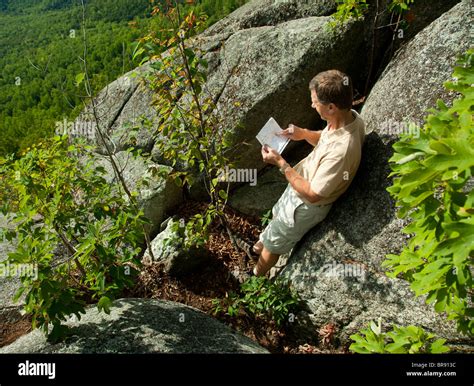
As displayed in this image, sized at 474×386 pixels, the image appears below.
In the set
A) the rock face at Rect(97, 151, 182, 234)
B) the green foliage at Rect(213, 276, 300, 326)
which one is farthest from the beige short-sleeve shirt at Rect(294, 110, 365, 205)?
the rock face at Rect(97, 151, 182, 234)

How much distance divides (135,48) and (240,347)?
2976 mm

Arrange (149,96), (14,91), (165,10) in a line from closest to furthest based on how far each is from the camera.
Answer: (165,10)
(149,96)
(14,91)

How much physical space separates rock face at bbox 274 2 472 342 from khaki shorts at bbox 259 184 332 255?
0.18 metres

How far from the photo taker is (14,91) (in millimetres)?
33656

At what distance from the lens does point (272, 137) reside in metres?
4.27

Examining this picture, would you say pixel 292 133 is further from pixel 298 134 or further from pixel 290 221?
pixel 290 221

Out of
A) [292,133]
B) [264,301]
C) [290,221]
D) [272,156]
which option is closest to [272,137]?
[292,133]

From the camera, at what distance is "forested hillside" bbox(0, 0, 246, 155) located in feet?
13.8

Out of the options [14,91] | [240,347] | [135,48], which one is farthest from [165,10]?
[14,91]

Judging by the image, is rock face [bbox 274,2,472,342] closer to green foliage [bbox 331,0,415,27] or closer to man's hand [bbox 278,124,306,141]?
man's hand [bbox 278,124,306,141]

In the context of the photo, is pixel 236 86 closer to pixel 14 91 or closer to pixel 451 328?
pixel 451 328

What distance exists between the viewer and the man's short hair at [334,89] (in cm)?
362

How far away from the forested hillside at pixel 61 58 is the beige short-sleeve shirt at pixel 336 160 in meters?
2.04

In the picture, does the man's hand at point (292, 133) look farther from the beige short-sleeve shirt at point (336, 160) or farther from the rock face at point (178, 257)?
the rock face at point (178, 257)
